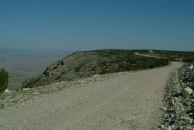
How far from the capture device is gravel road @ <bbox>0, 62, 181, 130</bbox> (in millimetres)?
19109

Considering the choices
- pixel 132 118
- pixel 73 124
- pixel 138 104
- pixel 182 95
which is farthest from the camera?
pixel 182 95

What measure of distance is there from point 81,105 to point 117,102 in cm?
264

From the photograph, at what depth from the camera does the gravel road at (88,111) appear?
62.7 feet

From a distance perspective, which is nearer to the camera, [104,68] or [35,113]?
[35,113]

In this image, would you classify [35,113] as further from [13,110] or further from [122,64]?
[122,64]

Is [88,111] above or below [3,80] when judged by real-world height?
above

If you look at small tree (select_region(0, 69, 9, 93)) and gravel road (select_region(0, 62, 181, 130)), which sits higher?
gravel road (select_region(0, 62, 181, 130))

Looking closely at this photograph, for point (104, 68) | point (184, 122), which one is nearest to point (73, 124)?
point (184, 122)

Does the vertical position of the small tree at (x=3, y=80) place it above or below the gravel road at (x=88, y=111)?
below

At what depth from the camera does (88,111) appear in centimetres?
2262

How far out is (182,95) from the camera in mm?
28391

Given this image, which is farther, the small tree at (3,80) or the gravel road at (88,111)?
the small tree at (3,80)

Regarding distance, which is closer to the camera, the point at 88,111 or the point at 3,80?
the point at 88,111

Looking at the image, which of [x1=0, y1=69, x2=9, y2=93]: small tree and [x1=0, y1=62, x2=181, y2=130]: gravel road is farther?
[x1=0, y1=69, x2=9, y2=93]: small tree
